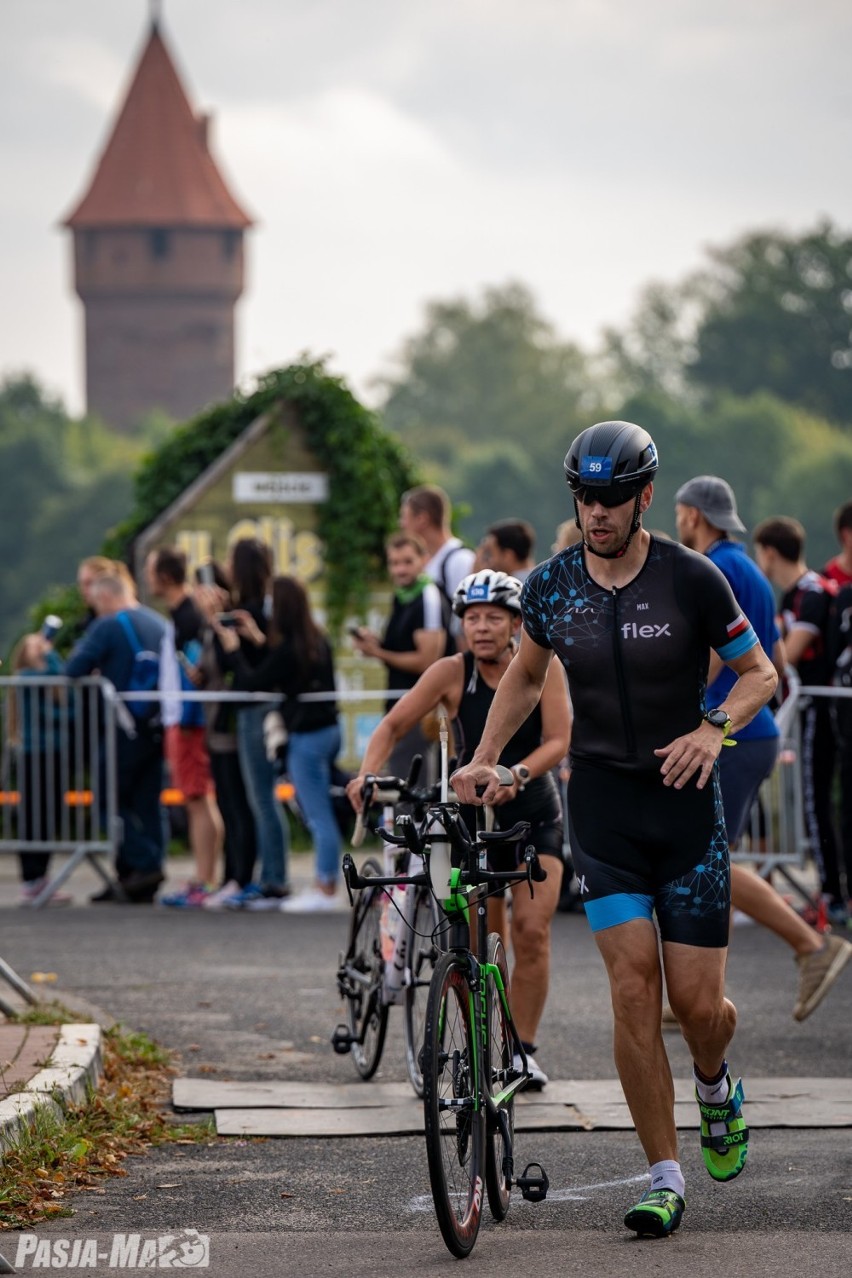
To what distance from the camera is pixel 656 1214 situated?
588cm

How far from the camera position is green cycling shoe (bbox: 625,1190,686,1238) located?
5879 mm

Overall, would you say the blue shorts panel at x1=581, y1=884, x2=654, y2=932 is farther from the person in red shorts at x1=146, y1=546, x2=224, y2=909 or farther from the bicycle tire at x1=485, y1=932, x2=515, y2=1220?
the person in red shorts at x1=146, y1=546, x2=224, y2=909

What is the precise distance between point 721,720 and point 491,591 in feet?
6.37

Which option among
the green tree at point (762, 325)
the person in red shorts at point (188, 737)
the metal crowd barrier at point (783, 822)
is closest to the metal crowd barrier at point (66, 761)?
the person in red shorts at point (188, 737)

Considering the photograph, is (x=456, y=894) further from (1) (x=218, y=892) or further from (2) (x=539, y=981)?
(1) (x=218, y=892)

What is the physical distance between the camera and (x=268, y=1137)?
24.6 feet

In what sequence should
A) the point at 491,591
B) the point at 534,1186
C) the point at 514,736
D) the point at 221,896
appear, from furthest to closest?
the point at 221,896, the point at 514,736, the point at 491,591, the point at 534,1186

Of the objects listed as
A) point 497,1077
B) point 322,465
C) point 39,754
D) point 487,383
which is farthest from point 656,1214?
point 487,383

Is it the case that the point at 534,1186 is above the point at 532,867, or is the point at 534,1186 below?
below

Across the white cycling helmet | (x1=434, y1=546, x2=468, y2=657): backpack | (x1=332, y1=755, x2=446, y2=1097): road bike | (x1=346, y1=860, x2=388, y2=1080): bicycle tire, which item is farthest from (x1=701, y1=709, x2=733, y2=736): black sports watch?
(x1=434, y1=546, x2=468, y2=657): backpack

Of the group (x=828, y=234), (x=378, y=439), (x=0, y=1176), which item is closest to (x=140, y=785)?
(x=378, y=439)
